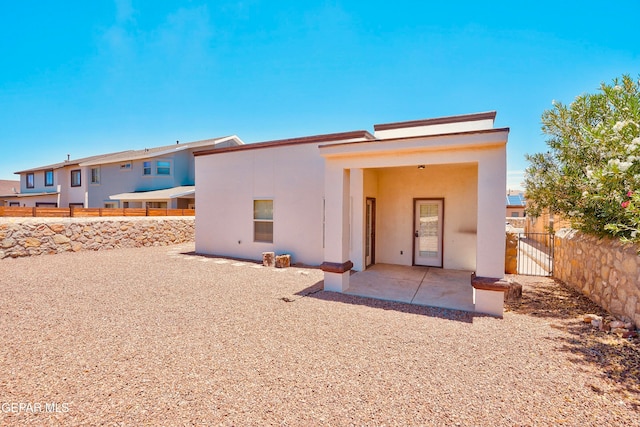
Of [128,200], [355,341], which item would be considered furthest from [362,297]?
[128,200]

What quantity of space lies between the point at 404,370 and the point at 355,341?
3.09 ft

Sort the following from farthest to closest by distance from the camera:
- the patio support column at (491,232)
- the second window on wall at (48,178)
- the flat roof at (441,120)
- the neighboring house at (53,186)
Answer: the second window on wall at (48,178) → the neighboring house at (53,186) → the flat roof at (441,120) → the patio support column at (491,232)

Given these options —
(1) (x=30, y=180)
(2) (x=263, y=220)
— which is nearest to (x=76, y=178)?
(1) (x=30, y=180)

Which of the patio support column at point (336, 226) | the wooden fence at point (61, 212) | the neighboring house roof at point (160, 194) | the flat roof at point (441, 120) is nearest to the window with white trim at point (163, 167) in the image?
the neighboring house roof at point (160, 194)

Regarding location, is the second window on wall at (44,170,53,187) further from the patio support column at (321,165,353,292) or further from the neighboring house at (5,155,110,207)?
the patio support column at (321,165,353,292)

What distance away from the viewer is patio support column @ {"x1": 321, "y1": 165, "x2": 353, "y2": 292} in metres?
6.76

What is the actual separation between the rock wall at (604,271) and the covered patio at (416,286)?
2.29m

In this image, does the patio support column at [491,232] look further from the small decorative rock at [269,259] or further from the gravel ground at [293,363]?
the small decorative rock at [269,259]

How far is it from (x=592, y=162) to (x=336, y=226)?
19.0ft

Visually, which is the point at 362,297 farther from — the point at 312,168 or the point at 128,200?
the point at 128,200

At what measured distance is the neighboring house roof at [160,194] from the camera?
19812 millimetres

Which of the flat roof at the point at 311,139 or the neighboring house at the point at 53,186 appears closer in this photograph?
the flat roof at the point at 311,139

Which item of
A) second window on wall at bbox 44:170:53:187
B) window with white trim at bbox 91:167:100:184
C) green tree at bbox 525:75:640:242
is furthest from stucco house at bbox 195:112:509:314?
second window on wall at bbox 44:170:53:187

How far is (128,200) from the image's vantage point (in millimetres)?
21828
